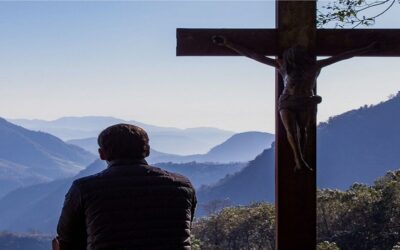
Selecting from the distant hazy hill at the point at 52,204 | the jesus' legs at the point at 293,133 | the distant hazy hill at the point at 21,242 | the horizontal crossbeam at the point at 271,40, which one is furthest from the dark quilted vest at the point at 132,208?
the distant hazy hill at the point at 52,204

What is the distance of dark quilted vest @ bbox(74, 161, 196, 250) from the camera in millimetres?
2529

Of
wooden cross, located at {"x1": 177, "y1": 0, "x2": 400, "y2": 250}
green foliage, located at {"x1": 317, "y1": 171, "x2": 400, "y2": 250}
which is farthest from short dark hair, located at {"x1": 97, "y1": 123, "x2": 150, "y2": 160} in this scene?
green foliage, located at {"x1": 317, "y1": 171, "x2": 400, "y2": 250}

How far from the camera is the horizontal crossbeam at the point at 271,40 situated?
349 centimetres

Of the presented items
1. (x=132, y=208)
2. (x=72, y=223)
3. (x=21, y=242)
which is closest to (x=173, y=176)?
(x=132, y=208)

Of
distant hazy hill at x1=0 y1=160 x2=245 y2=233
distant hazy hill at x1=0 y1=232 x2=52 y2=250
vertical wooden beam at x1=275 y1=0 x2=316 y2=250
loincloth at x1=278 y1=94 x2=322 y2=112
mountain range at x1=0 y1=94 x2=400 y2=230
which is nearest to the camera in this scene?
loincloth at x1=278 y1=94 x2=322 y2=112

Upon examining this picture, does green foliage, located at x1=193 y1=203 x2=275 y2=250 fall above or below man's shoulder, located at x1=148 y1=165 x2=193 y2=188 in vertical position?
below

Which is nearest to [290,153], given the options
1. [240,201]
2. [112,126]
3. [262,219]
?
[112,126]

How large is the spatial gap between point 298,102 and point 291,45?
0.40 metres

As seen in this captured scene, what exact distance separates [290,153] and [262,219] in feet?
73.7

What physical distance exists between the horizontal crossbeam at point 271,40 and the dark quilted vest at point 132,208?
3.40 ft

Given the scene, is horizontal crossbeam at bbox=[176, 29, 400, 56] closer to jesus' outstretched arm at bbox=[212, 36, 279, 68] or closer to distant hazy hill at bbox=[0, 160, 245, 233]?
jesus' outstretched arm at bbox=[212, 36, 279, 68]

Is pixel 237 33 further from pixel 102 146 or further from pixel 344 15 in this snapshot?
pixel 344 15

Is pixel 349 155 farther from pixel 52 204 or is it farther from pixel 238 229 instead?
pixel 52 204

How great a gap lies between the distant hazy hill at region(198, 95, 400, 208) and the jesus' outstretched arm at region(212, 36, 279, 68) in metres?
95.6
